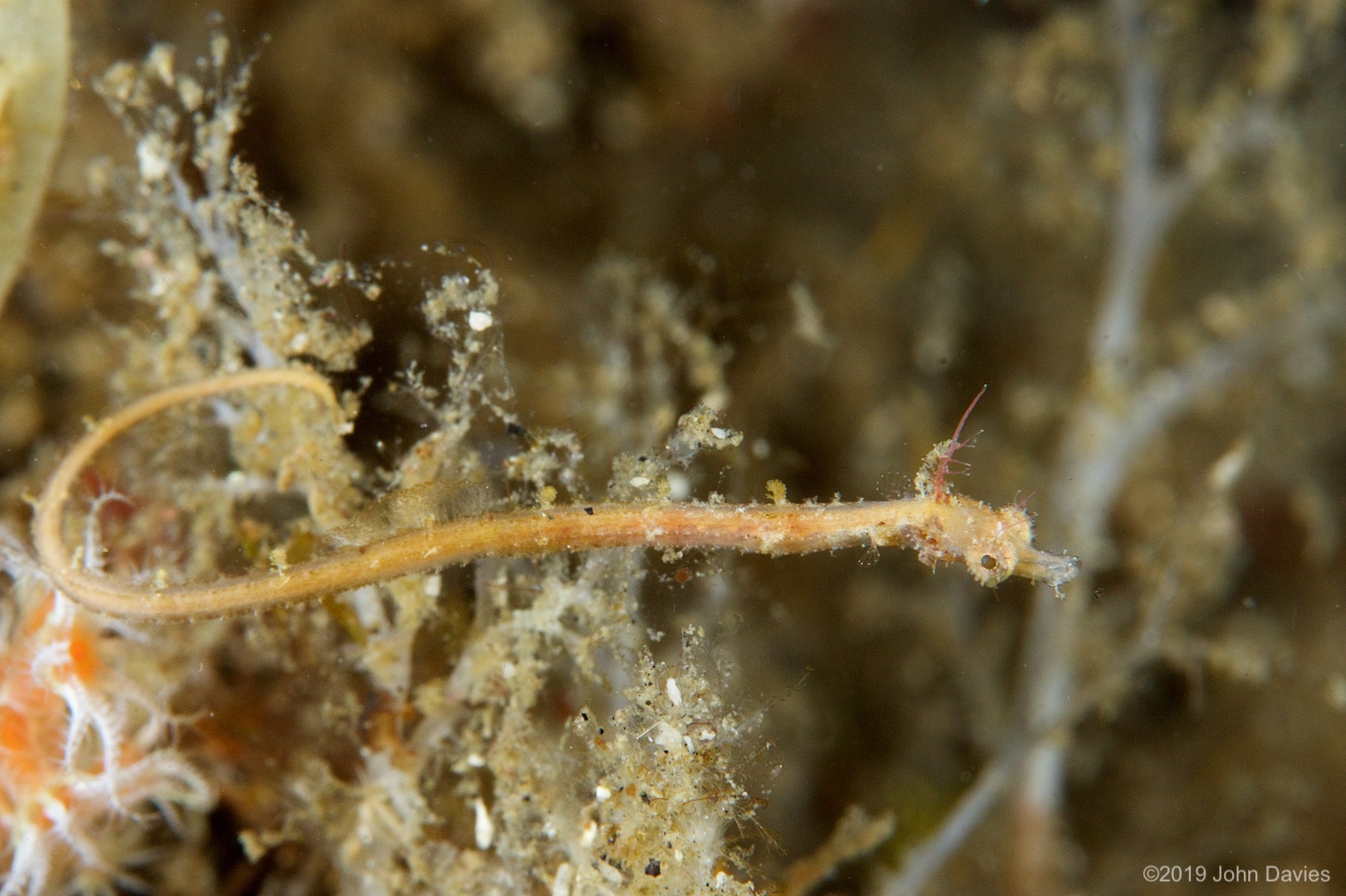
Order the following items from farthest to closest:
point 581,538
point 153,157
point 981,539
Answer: point 153,157
point 981,539
point 581,538

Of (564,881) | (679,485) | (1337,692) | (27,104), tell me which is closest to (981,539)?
(679,485)

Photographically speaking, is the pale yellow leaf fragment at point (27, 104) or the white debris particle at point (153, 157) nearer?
the pale yellow leaf fragment at point (27, 104)

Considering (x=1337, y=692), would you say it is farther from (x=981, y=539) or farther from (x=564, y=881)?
(x=564, y=881)

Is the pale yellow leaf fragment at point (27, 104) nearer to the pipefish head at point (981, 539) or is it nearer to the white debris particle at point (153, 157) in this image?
the white debris particle at point (153, 157)

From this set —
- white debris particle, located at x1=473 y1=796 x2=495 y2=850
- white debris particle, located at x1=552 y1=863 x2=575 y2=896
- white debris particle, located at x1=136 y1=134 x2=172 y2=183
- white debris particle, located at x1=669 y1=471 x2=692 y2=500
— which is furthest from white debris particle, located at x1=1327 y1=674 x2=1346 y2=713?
white debris particle, located at x1=136 y1=134 x2=172 y2=183

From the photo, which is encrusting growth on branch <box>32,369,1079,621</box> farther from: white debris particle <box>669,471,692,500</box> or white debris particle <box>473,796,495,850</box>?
white debris particle <box>473,796,495,850</box>

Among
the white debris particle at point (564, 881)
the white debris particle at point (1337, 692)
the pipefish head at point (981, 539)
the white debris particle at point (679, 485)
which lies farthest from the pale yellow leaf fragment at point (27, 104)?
the white debris particle at point (1337, 692)

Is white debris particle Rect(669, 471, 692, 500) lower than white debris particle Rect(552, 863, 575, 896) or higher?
higher

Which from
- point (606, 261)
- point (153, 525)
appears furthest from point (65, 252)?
point (606, 261)

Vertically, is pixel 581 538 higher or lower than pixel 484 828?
higher
